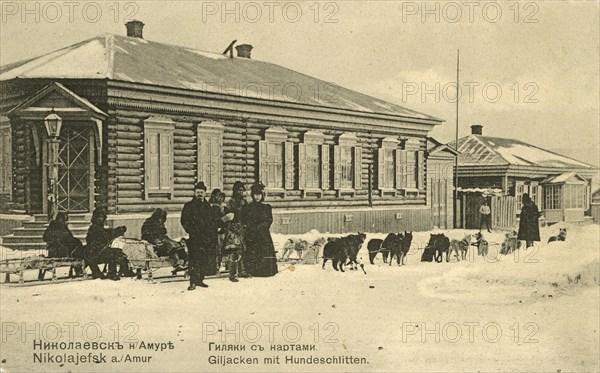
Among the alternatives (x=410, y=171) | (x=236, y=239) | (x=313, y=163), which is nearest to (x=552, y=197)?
(x=410, y=171)

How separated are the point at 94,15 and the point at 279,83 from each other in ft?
13.1

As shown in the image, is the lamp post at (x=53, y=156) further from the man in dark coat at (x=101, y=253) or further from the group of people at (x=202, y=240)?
the man in dark coat at (x=101, y=253)

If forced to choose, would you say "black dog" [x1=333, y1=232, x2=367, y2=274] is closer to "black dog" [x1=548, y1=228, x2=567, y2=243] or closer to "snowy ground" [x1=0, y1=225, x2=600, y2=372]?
"snowy ground" [x1=0, y1=225, x2=600, y2=372]

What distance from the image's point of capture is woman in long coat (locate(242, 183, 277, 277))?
10.4m

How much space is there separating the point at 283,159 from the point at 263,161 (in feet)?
1.77

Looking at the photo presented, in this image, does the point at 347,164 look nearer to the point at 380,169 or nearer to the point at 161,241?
the point at 380,169

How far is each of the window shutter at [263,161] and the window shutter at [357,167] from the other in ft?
6.90

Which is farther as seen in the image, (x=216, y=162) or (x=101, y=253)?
(x=216, y=162)

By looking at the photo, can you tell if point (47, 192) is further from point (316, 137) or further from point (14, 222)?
point (316, 137)

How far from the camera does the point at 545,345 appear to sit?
9430 mm

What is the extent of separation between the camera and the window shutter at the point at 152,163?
1155 centimetres

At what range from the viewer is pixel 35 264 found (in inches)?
373

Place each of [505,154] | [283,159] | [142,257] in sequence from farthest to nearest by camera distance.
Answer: [505,154] → [283,159] → [142,257]

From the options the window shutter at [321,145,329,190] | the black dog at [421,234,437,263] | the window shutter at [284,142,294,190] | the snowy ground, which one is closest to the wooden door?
the snowy ground
